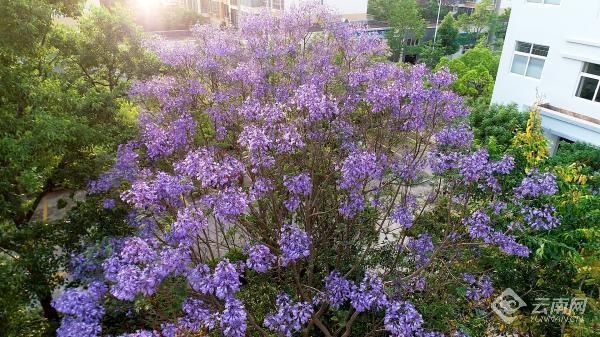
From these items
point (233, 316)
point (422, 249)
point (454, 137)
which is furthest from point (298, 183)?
point (454, 137)

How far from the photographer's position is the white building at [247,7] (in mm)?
27469

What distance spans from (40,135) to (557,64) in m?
14.0

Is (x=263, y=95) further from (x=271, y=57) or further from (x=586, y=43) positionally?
(x=586, y=43)

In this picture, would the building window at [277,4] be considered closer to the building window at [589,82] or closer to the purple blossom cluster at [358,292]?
the building window at [589,82]

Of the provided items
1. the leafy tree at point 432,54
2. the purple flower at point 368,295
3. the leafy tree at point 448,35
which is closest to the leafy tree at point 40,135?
the purple flower at point 368,295

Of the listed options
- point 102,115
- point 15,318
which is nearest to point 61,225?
point 15,318

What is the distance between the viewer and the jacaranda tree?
433 centimetres

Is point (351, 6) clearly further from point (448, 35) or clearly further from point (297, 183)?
point (297, 183)

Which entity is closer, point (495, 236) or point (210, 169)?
point (210, 169)

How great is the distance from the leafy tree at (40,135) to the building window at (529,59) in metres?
12.8

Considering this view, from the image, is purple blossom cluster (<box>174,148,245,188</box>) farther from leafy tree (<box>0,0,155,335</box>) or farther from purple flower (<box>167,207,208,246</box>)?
leafy tree (<box>0,0,155,335</box>)

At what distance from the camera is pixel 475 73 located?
19391 millimetres

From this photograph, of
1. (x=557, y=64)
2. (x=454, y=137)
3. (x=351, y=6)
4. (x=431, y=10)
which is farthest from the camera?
(x=431, y=10)

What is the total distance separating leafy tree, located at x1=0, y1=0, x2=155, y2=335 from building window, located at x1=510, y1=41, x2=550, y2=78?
12839 mm
